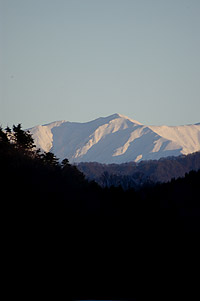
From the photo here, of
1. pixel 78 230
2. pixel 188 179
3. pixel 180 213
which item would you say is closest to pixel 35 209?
pixel 78 230

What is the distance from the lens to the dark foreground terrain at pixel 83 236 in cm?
5962

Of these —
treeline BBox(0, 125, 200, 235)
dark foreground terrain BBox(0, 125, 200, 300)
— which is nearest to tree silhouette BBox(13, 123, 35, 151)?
treeline BBox(0, 125, 200, 235)

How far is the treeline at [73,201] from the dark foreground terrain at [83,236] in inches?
6.2

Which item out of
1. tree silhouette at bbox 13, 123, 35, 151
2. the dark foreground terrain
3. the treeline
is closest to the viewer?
the dark foreground terrain

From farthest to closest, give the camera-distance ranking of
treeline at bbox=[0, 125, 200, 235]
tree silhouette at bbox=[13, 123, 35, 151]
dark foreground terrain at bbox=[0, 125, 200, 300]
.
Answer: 1. tree silhouette at bbox=[13, 123, 35, 151]
2. treeline at bbox=[0, 125, 200, 235]
3. dark foreground terrain at bbox=[0, 125, 200, 300]

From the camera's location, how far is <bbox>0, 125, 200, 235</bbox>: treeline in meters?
80.6

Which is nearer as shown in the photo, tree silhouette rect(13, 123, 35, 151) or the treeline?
the treeline

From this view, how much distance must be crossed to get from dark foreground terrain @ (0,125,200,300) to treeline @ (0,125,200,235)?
16cm

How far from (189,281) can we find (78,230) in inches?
950

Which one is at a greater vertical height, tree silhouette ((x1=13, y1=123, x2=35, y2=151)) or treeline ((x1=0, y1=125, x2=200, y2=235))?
tree silhouette ((x1=13, y1=123, x2=35, y2=151))

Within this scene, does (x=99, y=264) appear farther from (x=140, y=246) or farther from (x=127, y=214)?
(x=127, y=214)

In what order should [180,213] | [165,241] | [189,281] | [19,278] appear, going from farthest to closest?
[180,213] < [165,241] < [189,281] < [19,278]

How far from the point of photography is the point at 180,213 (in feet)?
377

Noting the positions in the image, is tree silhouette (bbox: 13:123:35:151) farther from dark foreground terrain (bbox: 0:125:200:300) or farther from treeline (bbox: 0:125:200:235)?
dark foreground terrain (bbox: 0:125:200:300)
